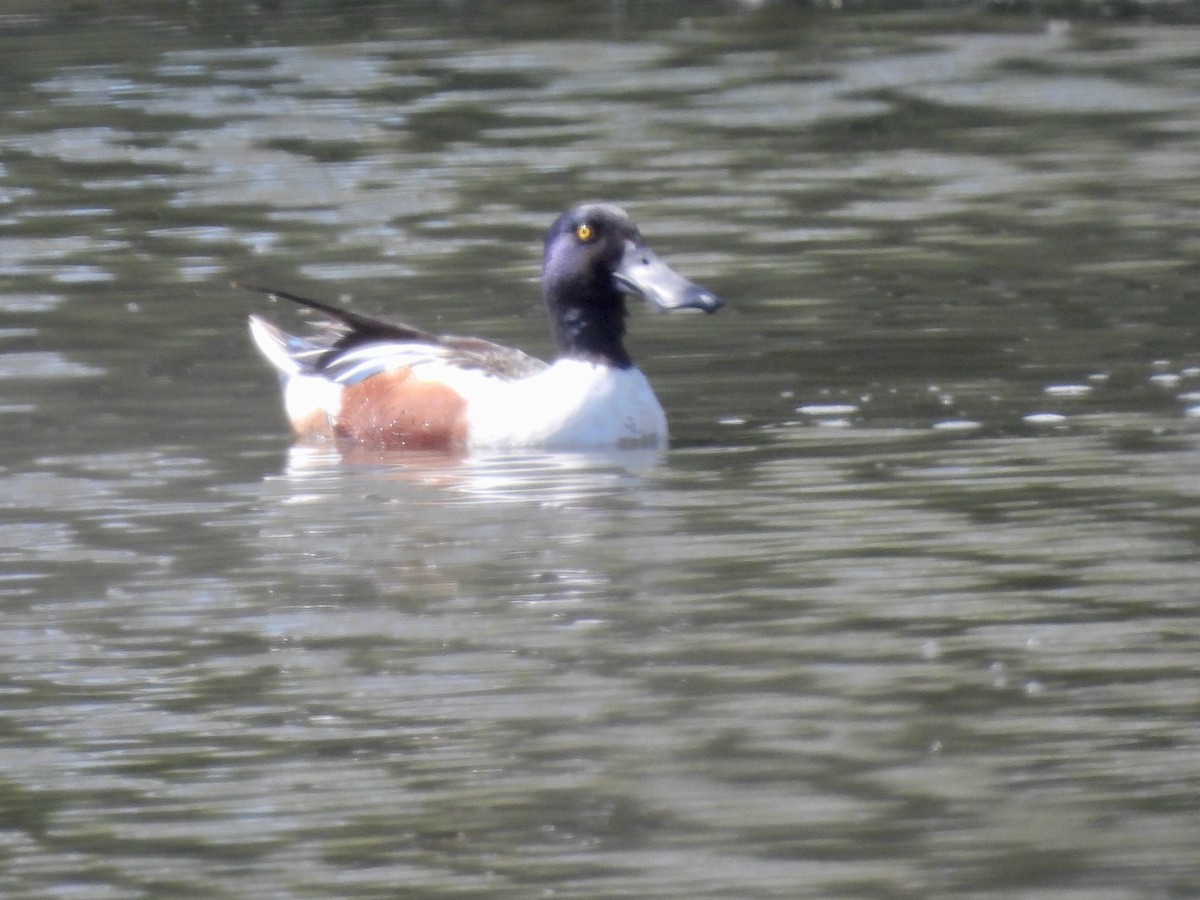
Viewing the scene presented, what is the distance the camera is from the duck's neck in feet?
34.7

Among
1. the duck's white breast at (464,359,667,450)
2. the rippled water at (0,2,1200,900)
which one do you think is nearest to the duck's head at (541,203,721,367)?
the duck's white breast at (464,359,667,450)

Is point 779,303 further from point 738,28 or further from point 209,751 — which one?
point 738,28

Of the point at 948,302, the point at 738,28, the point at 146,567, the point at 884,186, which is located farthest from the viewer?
the point at 738,28

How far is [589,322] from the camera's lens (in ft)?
35.0

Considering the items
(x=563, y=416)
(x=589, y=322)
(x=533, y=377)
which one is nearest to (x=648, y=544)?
(x=563, y=416)

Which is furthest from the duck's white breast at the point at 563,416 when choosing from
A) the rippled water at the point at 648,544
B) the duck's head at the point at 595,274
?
the duck's head at the point at 595,274

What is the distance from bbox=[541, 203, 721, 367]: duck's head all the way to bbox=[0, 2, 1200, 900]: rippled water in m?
0.57

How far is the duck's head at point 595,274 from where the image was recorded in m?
10.6

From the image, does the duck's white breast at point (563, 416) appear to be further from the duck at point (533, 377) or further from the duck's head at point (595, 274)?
the duck's head at point (595, 274)

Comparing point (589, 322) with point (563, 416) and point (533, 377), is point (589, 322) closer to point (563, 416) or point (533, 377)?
point (533, 377)

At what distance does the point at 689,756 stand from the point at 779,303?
6.64m

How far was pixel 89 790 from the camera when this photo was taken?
6395 mm

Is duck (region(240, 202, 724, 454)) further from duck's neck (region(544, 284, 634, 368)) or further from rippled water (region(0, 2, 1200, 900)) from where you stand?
rippled water (region(0, 2, 1200, 900))

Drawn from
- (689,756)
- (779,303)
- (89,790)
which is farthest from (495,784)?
(779,303)
